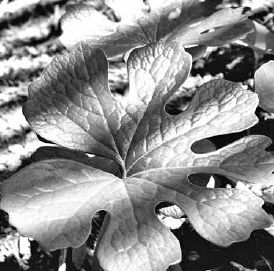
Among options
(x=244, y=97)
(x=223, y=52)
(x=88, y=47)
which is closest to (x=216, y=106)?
(x=244, y=97)

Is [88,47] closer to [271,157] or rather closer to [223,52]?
[271,157]

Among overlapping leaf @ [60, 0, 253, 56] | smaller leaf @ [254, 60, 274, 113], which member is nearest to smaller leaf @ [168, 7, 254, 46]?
overlapping leaf @ [60, 0, 253, 56]

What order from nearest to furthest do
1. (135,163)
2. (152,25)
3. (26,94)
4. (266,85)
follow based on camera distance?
(135,163)
(266,85)
(152,25)
(26,94)

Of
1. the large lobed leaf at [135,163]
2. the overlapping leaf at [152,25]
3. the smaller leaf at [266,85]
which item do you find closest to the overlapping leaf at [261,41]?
the overlapping leaf at [152,25]

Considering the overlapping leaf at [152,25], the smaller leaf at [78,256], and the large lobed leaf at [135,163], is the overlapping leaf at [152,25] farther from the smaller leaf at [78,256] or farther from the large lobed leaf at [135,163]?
the smaller leaf at [78,256]

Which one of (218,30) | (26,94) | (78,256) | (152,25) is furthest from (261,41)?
(78,256)

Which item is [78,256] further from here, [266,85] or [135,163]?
[266,85]
